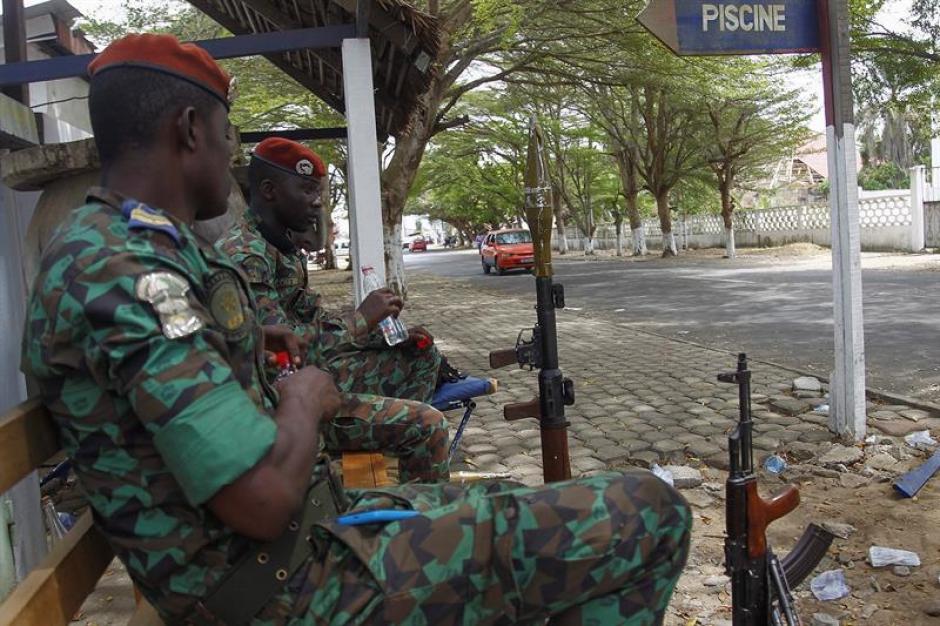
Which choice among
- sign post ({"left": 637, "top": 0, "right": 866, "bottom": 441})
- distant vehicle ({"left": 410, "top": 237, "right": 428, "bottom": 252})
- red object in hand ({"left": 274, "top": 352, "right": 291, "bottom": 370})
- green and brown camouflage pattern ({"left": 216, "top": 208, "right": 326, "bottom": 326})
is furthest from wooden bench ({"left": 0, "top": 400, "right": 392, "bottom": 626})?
distant vehicle ({"left": 410, "top": 237, "right": 428, "bottom": 252})

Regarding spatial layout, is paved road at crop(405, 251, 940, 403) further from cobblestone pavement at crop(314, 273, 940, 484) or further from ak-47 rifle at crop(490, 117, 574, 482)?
ak-47 rifle at crop(490, 117, 574, 482)

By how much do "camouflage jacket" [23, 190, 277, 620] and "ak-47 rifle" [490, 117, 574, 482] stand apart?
176 cm

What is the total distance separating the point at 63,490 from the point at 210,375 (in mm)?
3732

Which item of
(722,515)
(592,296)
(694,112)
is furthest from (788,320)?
(694,112)

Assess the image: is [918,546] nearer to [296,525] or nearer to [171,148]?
[296,525]

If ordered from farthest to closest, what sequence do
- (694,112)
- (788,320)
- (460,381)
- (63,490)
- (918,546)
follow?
(694,112) → (788,320) → (63,490) → (460,381) → (918,546)

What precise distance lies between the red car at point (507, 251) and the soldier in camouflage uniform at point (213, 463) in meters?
22.4

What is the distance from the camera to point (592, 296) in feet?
49.2

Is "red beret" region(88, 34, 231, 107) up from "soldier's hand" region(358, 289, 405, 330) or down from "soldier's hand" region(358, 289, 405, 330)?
up

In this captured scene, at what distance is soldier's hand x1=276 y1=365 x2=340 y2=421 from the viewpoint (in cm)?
145

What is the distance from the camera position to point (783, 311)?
10.5m

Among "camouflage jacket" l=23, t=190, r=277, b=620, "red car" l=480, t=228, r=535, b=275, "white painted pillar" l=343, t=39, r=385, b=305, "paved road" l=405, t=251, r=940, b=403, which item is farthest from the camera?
"red car" l=480, t=228, r=535, b=275

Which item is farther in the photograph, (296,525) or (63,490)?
(63,490)

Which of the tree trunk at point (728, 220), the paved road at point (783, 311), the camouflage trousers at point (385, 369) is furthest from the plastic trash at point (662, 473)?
the tree trunk at point (728, 220)
